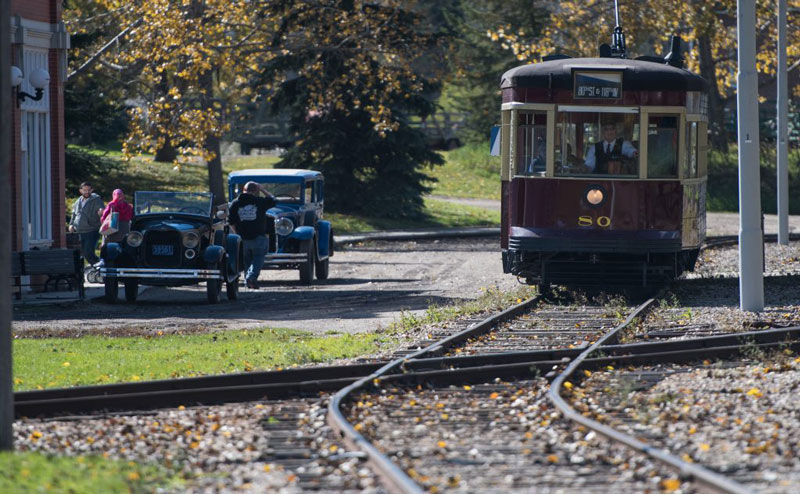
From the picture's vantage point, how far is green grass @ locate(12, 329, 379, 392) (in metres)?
11.6

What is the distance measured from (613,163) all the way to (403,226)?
21.1m

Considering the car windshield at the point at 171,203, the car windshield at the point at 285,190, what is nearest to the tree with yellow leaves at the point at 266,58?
the car windshield at the point at 285,190

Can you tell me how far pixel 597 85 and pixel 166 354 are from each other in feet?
22.4

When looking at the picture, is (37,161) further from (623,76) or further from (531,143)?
(623,76)

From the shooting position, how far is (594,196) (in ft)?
55.3

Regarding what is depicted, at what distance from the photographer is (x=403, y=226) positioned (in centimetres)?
3781

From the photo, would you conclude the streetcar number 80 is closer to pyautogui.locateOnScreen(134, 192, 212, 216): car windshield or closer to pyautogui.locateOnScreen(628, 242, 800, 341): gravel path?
pyautogui.locateOnScreen(628, 242, 800, 341): gravel path

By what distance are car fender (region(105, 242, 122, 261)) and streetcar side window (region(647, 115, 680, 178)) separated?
7509mm

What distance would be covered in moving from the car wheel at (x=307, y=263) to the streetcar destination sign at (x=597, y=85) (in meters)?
6.62

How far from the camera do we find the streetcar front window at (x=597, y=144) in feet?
54.8

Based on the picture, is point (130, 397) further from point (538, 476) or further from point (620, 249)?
point (620, 249)

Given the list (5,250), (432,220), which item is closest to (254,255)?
(5,250)

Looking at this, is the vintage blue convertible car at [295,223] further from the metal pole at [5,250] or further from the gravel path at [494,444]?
the metal pole at [5,250]

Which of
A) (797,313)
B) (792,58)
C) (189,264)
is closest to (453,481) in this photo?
(797,313)
